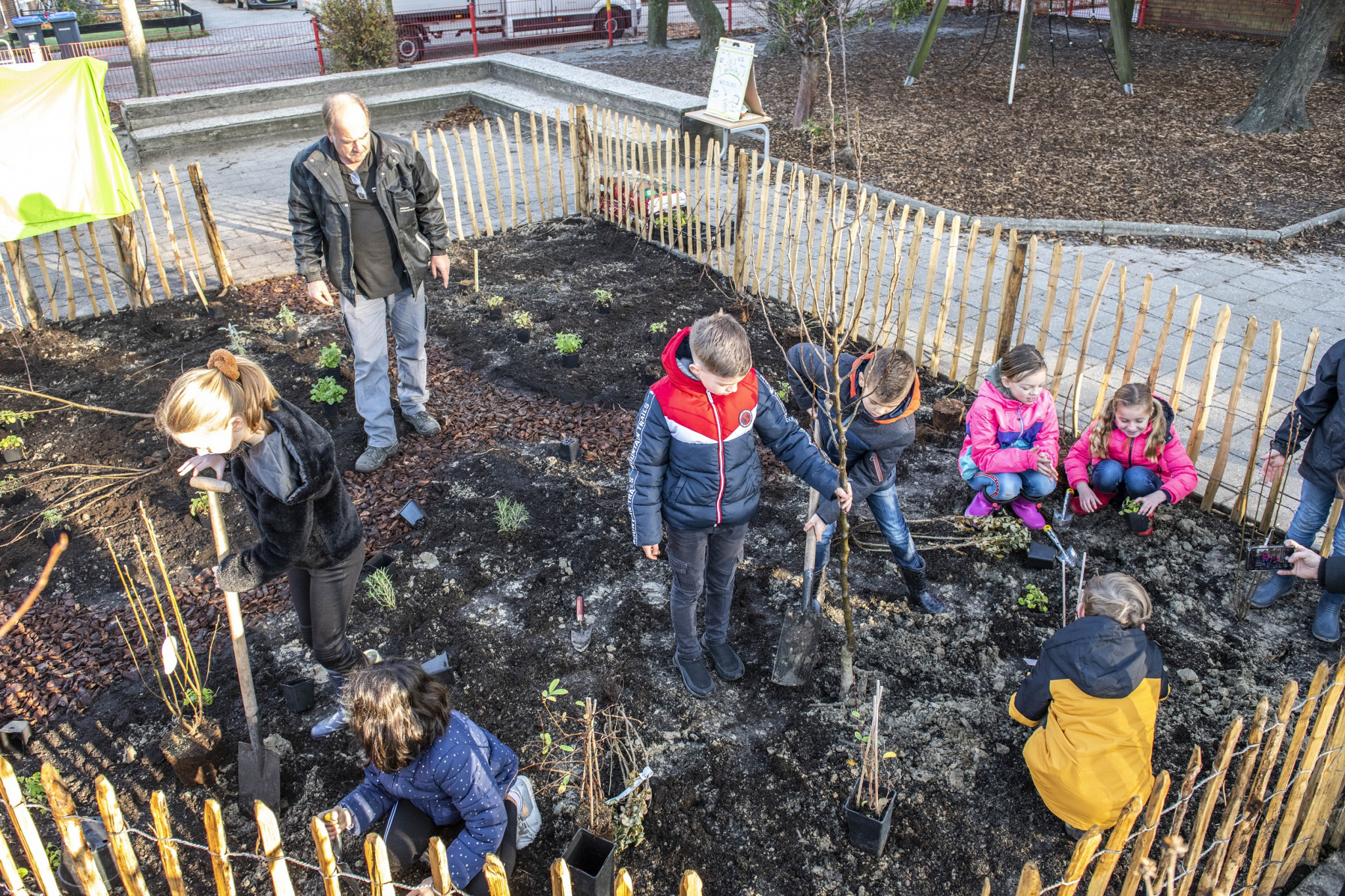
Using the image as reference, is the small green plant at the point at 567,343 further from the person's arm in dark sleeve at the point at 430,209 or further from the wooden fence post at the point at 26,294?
the wooden fence post at the point at 26,294

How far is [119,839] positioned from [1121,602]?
117 inches

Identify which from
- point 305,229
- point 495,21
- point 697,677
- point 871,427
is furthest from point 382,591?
point 495,21

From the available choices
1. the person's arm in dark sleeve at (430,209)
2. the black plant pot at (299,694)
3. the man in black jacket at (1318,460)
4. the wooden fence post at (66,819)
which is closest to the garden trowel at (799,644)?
the black plant pot at (299,694)

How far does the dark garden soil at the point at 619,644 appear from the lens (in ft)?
10.6

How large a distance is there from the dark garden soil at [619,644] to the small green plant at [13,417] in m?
0.06

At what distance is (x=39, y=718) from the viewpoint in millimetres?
3729

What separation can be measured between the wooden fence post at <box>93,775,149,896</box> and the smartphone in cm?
421

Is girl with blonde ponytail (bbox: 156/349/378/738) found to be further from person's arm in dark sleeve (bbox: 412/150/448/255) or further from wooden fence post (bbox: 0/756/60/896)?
person's arm in dark sleeve (bbox: 412/150/448/255)

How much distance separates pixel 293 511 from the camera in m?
2.95

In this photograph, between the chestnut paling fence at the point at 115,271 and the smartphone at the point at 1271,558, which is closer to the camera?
the smartphone at the point at 1271,558

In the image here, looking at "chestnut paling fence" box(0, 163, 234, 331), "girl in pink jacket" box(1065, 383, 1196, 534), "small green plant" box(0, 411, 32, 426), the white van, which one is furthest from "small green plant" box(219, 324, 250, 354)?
the white van

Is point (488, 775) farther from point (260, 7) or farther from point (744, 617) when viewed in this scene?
point (260, 7)

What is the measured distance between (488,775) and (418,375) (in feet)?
10.9

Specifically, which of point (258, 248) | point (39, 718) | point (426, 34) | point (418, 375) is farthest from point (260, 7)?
point (39, 718)
